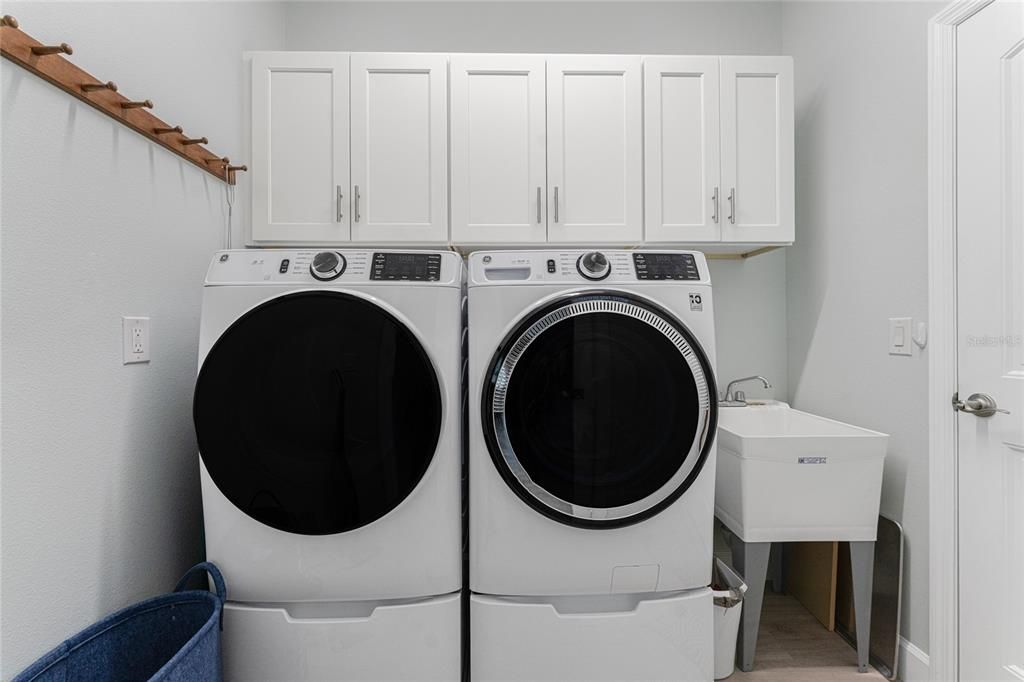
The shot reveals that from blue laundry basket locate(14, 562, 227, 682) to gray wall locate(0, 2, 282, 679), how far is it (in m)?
0.05

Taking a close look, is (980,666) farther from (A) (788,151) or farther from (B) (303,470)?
(B) (303,470)

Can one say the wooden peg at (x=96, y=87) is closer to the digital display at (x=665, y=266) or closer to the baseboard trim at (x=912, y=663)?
the digital display at (x=665, y=266)

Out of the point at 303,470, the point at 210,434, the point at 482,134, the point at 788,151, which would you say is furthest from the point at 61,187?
the point at 788,151

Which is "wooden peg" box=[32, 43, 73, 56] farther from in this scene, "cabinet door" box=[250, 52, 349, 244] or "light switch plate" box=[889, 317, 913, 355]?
"light switch plate" box=[889, 317, 913, 355]

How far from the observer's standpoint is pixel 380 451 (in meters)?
1.29

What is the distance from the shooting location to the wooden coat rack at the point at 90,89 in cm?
103

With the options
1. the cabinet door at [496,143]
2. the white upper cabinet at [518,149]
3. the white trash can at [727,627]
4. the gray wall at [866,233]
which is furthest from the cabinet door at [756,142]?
the white trash can at [727,627]

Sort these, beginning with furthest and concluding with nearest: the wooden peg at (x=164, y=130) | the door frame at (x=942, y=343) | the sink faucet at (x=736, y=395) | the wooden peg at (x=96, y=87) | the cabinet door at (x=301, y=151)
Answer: the sink faucet at (x=736, y=395) → the cabinet door at (x=301, y=151) → the door frame at (x=942, y=343) → the wooden peg at (x=164, y=130) → the wooden peg at (x=96, y=87)

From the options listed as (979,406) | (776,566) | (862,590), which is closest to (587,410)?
(979,406)

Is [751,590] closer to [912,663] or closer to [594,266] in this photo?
[912,663]

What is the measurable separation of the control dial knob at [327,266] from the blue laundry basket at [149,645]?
76 centimetres

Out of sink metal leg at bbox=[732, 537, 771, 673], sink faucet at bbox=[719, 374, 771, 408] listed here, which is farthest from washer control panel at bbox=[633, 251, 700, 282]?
sink faucet at bbox=[719, 374, 771, 408]

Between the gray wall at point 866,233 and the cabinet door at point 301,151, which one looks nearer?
the gray wall at point 866,233

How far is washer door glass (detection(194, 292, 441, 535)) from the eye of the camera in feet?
4.20
